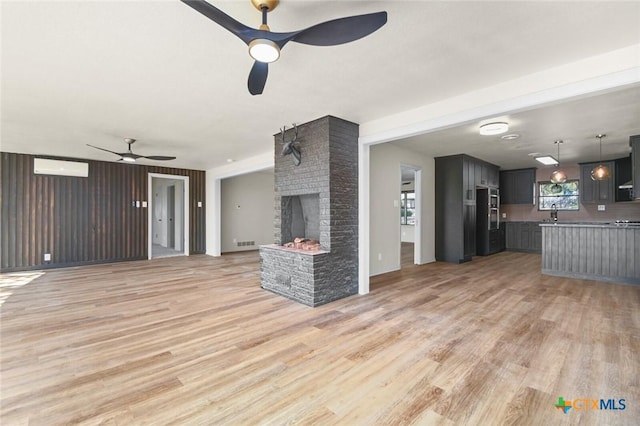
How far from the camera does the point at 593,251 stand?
16.9ft

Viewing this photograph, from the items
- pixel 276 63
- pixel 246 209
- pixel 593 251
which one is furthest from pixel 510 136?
pixel 246 209

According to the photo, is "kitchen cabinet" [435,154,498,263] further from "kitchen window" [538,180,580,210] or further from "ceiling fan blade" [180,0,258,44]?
"ceiling fan blade" [180,0,258,44]

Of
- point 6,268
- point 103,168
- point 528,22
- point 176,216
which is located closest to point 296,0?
point 528,22

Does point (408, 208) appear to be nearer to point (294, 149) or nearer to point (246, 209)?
point (246, 209)

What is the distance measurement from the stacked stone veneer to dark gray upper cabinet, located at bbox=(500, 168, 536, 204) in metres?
7.23

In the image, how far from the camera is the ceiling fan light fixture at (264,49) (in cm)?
169

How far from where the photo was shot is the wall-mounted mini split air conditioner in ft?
20.4

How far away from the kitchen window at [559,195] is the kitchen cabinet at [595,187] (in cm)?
43

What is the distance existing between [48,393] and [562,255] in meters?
7.41

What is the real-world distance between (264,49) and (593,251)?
6532 mm

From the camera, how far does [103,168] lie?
6.94 metres

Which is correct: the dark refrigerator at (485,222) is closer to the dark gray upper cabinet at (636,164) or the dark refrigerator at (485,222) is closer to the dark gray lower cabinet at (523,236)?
the dark gray lower cabinet at (523,236)

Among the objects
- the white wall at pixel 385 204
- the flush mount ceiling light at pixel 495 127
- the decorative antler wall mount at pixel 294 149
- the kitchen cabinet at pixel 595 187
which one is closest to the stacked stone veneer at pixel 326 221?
the decorative antler wall mount at pixel 294 149

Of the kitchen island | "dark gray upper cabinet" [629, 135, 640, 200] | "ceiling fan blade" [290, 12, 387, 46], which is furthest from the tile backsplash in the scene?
"ceiling fan blade" [290, 12, 387, 46]
